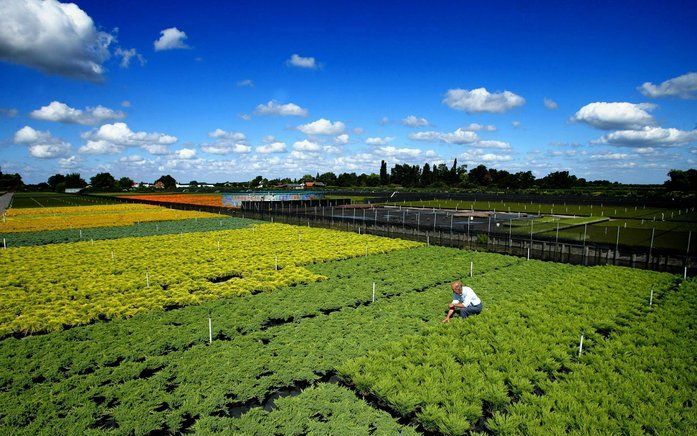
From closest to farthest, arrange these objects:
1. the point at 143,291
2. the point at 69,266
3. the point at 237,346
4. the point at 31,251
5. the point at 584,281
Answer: the point at 237,346
the point at 143,291
the point at 584,281
the point at 69,266
the point at 31,251

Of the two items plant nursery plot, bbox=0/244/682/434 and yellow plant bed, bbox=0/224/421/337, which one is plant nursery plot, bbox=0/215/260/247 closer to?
yellow plant bed, bbox=0/224/421/337

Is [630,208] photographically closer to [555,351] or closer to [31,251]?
[555,351]

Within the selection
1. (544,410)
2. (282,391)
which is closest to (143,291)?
(282,391)

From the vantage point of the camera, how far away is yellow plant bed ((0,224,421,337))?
1512 cm

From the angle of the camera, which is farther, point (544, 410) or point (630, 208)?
point (630, 208)

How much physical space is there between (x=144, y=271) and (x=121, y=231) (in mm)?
23181

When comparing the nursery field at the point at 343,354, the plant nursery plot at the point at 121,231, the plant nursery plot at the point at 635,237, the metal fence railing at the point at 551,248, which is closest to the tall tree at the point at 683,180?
the plant nursery plot at the point at 635,237

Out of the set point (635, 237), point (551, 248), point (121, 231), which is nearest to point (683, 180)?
point (635, 237)

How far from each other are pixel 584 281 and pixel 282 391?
16659mm

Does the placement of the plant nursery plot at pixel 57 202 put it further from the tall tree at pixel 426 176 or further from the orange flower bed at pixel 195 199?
the tall tree at pixel 426 176

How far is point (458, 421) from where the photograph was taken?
7.67 metres

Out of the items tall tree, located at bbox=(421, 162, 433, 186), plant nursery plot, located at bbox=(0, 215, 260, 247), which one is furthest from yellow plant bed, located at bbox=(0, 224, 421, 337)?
tall tree, located at bbox=(421, 162, 433, 186)

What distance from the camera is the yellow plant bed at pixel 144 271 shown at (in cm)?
1512

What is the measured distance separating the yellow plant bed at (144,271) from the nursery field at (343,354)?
0.50 ft
